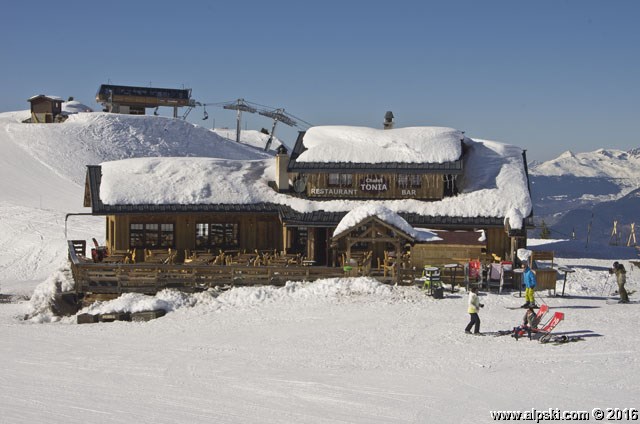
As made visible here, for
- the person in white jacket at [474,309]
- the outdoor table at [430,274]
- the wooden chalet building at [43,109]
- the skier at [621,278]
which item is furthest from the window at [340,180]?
the wooden chalet building at [43,109]

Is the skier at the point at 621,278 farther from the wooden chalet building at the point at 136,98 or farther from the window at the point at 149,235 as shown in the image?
the wooden chalet building at the point at 136,98

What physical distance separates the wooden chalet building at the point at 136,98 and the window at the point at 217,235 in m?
65.2

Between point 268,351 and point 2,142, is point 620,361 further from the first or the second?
point 2,142

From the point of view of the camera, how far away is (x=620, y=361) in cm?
1825

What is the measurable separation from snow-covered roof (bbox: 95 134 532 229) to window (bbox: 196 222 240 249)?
1142 millimetres

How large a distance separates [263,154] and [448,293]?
238 feet

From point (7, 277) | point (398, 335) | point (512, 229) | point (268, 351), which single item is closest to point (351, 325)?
point (398, 335)

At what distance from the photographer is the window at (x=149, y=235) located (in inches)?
1341

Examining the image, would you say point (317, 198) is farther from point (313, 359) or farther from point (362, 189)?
point (313, 359)

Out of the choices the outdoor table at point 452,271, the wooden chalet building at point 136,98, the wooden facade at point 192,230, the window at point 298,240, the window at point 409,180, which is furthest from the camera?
the wooden chalet building at point 136,98

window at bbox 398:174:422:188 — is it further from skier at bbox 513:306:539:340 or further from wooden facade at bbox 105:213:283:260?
skier at bbox 513:306:539:340

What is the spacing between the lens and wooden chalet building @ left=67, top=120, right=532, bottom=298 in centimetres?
3281

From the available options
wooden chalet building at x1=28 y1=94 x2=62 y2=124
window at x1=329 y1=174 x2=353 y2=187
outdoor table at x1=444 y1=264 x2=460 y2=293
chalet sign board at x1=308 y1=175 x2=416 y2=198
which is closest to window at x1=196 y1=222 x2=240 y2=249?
chalet sign board at x1=308 y1=175 x2=416 y2=198

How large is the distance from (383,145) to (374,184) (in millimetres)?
2432
